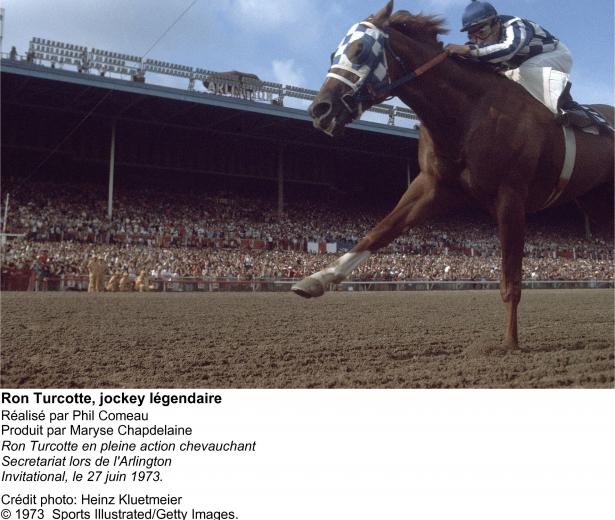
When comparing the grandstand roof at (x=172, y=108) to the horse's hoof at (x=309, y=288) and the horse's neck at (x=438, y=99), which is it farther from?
the horse's hoof at (x=309, y=288)

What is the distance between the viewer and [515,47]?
172 inches

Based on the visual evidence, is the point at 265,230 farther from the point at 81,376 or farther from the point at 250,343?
the point at 81,376

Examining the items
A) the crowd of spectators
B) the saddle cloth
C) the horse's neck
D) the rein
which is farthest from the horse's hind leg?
the crowd of spectators

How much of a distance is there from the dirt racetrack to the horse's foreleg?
0.32 m

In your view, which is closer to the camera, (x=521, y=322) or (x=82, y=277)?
(x=521, y=322)

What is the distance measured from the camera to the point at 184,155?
102ft

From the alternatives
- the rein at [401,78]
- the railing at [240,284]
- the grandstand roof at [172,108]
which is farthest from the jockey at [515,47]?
the grandstand roof at [172,108]

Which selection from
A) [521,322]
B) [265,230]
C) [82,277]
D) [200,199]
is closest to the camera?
[521,322]

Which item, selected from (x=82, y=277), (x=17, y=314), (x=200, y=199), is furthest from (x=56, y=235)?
(x=17, y=314)

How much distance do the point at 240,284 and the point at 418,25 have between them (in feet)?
57.7

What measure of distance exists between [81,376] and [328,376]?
1.78 metres

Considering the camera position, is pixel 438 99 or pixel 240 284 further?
pixel 240 284

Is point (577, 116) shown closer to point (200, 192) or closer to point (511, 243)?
point (511, 243)

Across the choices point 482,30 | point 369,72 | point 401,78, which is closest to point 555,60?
point 482,30
